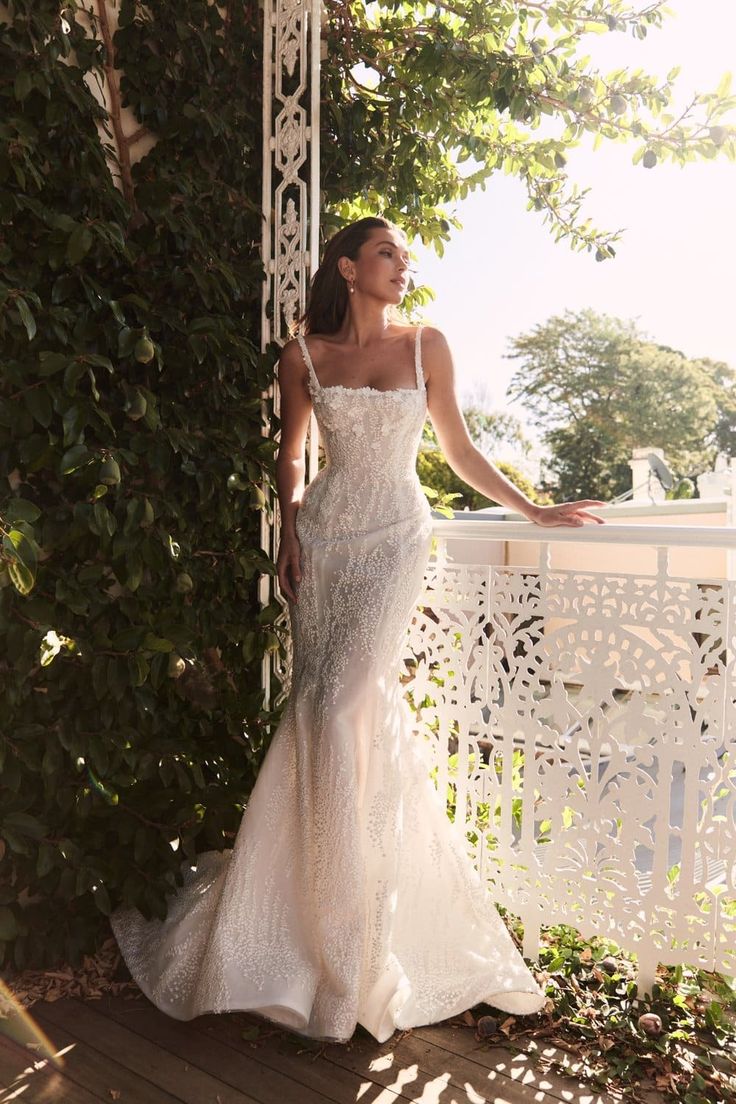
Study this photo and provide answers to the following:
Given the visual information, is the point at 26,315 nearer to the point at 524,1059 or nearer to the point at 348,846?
the point at 348,846

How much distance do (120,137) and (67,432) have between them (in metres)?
0.92

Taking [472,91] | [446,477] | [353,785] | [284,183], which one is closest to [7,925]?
[353,785]

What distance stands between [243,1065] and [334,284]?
1.87 metres

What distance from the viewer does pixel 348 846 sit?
216cm

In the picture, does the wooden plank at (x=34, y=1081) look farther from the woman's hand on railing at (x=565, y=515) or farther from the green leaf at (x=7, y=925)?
the woman's hand on railing at (x=565, y=515)

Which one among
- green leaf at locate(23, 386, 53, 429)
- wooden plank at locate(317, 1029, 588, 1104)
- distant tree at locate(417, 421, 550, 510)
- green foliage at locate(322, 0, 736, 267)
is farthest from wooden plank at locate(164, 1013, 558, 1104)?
distant tree at locate(417, 421, 550, 510)

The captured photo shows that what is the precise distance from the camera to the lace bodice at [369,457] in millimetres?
2367

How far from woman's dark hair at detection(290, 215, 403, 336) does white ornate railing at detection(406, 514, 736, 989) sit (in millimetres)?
651

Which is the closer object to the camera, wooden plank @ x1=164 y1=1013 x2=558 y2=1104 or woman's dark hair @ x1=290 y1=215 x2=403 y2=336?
wooden plank @ x1=164 y1=1013 x2=558 y2=1104

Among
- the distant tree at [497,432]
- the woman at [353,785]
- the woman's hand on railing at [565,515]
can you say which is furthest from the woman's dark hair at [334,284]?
the distant tree at [497,432]

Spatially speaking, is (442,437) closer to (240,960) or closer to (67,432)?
(67,432)

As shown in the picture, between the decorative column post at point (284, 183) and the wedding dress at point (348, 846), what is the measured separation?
1.04ft

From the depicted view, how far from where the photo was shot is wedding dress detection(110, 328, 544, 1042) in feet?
6.97

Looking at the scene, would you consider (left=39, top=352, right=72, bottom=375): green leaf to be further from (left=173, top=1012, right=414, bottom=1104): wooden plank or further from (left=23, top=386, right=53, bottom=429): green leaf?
(left=173, top=1012, right=414, bottom=1104): wooden plank
